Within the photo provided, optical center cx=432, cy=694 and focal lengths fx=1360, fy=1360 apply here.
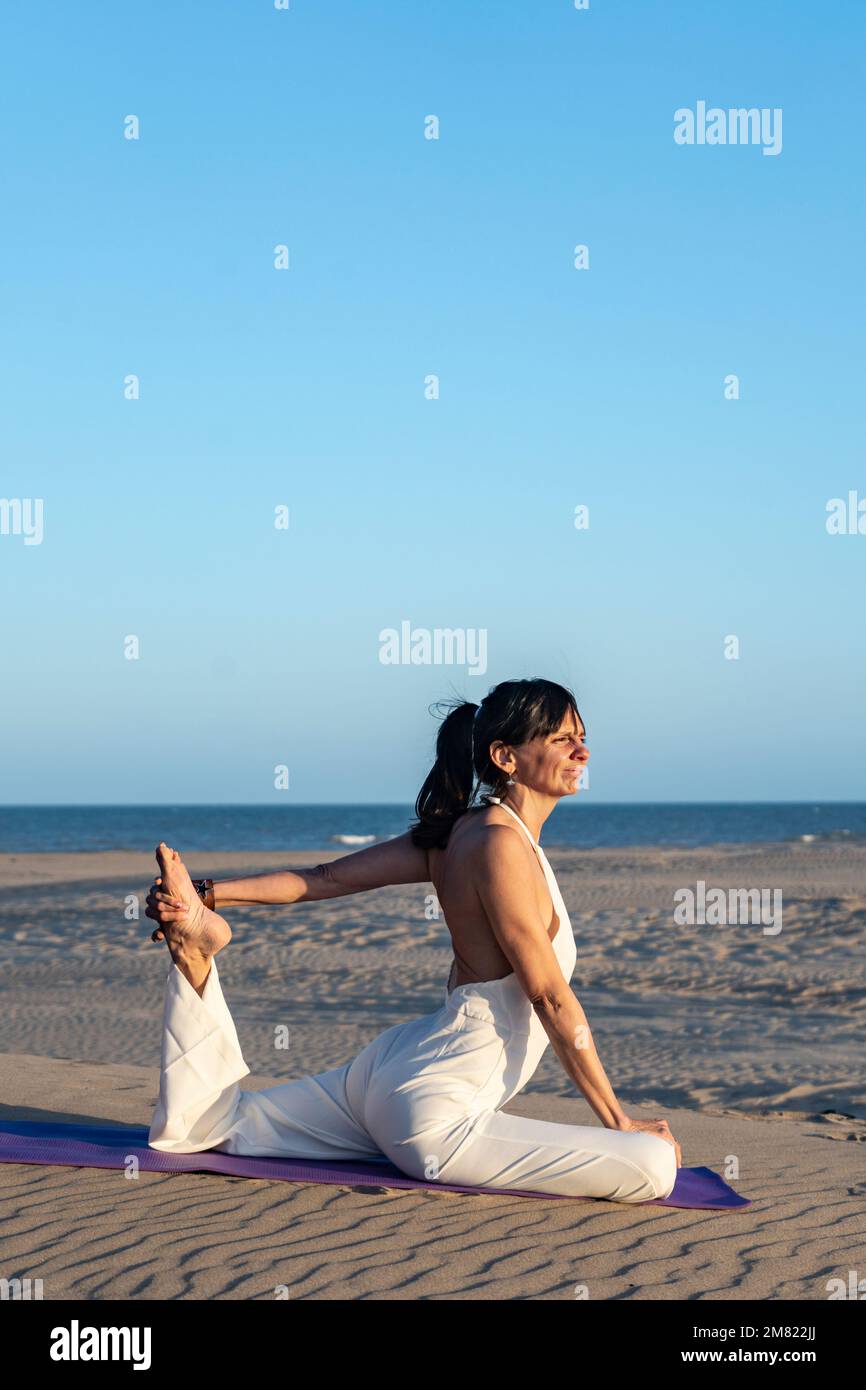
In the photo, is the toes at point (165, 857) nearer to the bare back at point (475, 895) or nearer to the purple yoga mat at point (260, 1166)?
the bare back at point (475, 895)

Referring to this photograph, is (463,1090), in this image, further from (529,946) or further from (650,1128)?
(650,1128)

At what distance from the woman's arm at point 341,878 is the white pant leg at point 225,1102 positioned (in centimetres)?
31

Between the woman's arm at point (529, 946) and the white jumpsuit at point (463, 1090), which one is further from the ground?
the woman's arm at point (529, 946)

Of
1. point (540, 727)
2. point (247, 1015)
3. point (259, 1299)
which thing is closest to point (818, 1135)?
point (540, 727)

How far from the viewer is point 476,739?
4891 mm

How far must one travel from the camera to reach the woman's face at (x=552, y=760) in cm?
483

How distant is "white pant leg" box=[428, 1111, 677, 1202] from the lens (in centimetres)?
468

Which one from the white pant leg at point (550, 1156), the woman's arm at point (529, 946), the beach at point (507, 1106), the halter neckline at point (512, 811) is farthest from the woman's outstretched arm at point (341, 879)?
the beach at point (507, 1106)

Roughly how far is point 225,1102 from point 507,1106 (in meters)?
2.97

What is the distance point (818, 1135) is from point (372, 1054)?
10.8 ft

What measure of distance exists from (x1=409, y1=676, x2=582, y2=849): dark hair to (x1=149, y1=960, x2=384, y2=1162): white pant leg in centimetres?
96

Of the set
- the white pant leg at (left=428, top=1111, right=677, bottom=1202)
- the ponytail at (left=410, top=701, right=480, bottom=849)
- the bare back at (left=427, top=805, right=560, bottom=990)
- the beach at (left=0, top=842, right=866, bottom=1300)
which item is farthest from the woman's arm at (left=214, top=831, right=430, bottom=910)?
the beach at (left=0, top=842, right=866, bottom=1300)

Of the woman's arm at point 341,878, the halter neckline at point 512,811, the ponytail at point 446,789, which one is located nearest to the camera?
the halter neckline at point 512,811

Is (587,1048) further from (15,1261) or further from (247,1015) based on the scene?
(247,1015)
